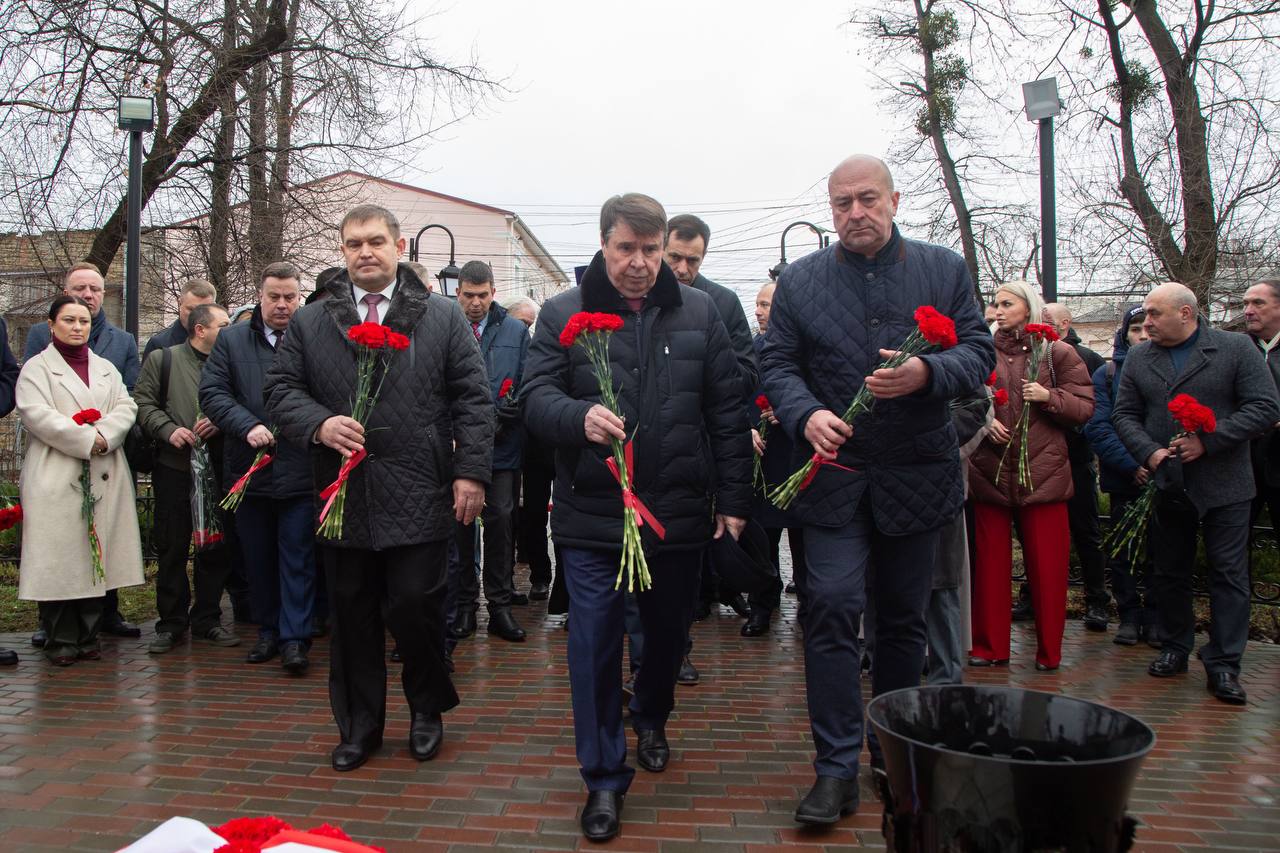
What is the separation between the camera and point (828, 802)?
3.54m

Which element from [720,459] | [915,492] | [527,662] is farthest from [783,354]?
[527,662]

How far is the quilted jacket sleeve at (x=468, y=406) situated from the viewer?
4.23m

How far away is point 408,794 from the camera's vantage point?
3875 millimetres

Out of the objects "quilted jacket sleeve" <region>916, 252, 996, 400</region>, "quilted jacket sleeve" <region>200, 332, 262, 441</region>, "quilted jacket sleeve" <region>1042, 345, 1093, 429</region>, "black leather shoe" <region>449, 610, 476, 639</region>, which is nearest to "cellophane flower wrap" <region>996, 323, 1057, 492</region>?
"quilted jacket sleeve" <region>1042, 345, 1093, 429</region>

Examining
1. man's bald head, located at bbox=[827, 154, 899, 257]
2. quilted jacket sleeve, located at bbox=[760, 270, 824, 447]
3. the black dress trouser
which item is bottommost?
the black dress trouser

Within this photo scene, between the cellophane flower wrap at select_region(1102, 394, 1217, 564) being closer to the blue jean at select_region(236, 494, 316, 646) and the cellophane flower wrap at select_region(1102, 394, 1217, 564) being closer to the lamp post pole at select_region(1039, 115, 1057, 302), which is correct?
the lamp post pole at select_region(1039, 115, 1057, 302)

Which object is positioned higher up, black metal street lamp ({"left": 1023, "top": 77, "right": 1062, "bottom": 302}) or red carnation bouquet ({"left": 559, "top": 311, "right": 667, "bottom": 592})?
black metal street lamp ({"left": 1023, "top": 77, "right": 1062, "bottom": 302})

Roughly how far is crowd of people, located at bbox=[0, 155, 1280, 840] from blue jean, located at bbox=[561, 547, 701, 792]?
11 millimetres

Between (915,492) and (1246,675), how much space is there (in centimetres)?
352

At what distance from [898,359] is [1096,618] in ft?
14.7

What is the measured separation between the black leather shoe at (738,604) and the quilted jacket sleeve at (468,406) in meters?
3.43

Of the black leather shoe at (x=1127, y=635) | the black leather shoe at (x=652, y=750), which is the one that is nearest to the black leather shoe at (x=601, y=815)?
the black leather shoe at (x=652, y=750)

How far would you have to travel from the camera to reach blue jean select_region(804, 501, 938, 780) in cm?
366

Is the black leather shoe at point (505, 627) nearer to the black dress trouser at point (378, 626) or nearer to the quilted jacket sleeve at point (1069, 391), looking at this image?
the black dress trouser at point (378, 626)
